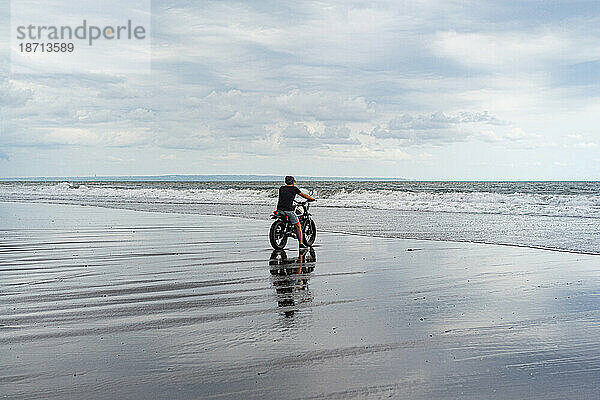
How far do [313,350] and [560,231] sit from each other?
15831mm

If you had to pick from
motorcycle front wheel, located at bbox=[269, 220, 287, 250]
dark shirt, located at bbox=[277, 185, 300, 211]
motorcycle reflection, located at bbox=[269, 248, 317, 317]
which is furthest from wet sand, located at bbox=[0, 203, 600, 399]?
dark shirt, located at bbox=[277, 185, 300, 211]

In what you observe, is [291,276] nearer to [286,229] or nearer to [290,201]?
[286,229]

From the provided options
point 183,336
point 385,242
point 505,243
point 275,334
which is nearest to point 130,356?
point 183,336

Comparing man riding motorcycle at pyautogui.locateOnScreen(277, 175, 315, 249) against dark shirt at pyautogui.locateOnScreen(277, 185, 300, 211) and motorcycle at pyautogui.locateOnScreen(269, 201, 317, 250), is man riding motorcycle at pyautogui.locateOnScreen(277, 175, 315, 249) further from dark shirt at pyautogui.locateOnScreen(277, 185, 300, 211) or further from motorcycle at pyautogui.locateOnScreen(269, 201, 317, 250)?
motorcycle at pyautogui.locateOnScreen(269, 201, 317, 250)

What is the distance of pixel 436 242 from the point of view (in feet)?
52.5

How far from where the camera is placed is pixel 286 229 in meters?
14.6

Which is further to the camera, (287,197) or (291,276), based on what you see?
(287,197)

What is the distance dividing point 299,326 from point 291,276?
374 centimetres

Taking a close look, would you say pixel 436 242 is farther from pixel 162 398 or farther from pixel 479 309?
pixel 162 398

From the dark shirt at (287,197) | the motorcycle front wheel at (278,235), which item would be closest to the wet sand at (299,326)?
the motorcycle front wheel at (278,235)

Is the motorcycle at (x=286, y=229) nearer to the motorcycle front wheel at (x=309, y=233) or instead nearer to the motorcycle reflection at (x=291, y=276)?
the motorcycle front wheel at (x=309, y=233)

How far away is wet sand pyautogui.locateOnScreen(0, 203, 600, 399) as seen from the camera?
15.3ft

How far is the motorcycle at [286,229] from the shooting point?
14406 mm

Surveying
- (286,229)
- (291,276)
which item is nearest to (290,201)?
(286,229)
